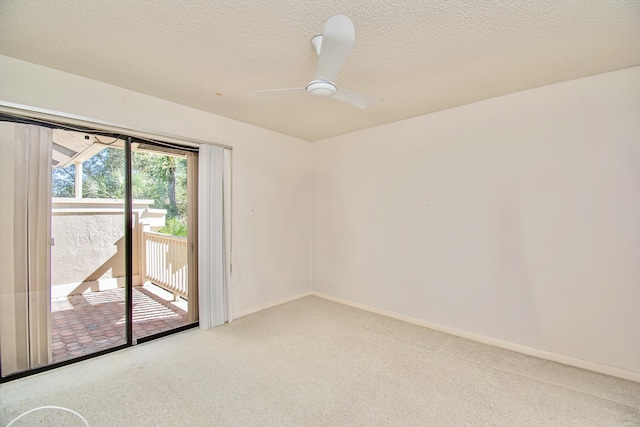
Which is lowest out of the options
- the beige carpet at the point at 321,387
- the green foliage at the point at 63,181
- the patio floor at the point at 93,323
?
the beige carpet at the point at 321,387

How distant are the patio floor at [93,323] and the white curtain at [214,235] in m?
0.50

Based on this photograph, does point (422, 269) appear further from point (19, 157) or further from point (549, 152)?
point (19, 157)

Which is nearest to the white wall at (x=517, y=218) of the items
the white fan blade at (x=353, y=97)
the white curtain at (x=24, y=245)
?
the white fan blade at (x=353, y=97)

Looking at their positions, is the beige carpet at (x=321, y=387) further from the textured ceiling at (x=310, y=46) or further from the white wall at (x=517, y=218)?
the textured ceiling at (x=310, y=46)

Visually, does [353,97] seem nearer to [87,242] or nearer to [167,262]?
[87,242]

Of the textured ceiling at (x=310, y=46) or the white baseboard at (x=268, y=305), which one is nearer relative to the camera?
the textured ceiling at (x=310, y=46)

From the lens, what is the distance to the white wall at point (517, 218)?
2.34m

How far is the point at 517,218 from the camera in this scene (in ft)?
9.07

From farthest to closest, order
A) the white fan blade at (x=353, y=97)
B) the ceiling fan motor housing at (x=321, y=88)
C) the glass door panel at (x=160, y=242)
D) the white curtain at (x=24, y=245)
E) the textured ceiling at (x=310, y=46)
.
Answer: the glass door panel at (x=160, y=242)
the white curtain at (x=24, y=245)
the white fan blade at (x=353, y=97)
the ceiling fan motor housing at (x=321, y=88)
the textured ceiling at (x=310, y=46)

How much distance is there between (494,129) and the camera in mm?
2883

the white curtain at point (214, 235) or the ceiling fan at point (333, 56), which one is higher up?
the ceiling fan at point (333, 56)

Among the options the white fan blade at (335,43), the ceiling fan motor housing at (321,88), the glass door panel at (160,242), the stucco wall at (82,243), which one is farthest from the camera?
the glass door panel at (160,242)

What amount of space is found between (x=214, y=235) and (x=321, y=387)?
1974 millimetres

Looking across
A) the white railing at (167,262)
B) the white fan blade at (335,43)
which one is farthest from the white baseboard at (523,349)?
the white fan blade at (335,43)
